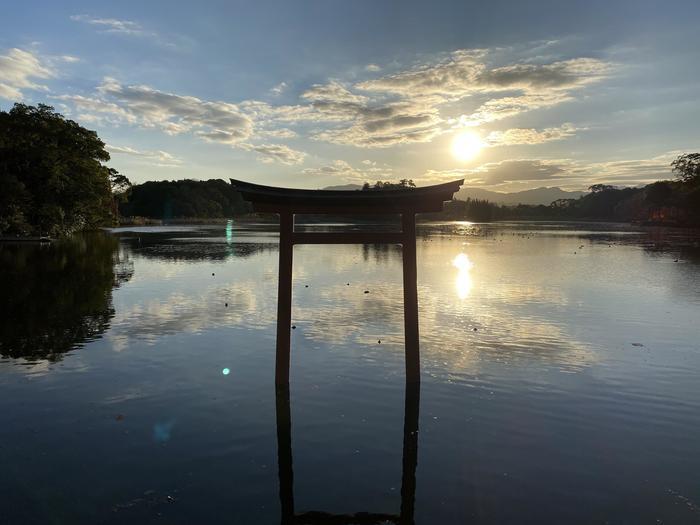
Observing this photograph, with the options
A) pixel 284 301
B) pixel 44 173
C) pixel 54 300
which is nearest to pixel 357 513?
pixel 284 301

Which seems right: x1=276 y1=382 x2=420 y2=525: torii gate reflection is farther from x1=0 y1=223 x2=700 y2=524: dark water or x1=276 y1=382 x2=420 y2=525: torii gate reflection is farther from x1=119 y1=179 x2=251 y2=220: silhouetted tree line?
x1=119 y1=179 x2=251 y2=220: silhouetted tree line

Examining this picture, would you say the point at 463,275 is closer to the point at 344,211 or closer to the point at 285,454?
the point at 344,211

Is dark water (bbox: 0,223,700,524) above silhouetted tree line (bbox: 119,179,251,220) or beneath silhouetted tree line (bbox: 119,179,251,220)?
beneath

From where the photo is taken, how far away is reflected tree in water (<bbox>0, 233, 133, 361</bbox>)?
14008mm

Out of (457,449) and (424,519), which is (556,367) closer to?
(457,449)

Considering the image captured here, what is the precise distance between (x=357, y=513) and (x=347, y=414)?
304 centimetres

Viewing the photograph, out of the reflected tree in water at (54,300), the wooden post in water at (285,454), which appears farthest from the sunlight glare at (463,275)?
the reflected tree in water at (54,300)

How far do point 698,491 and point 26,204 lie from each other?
199 feet

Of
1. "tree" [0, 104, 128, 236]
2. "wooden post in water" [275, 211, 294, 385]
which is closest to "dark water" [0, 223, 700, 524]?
"wooden post in water" [275, 211, 294, 385]

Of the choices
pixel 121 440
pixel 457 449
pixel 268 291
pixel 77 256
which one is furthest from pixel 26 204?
pixel 457 449

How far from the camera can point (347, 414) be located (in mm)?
9234

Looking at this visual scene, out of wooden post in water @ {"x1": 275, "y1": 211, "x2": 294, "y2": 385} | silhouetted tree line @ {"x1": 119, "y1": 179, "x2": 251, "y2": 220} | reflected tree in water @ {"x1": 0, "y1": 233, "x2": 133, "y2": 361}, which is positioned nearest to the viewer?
wooden post in water @ {"x1": 275, "y1": 211, "x2": 294, "y2": 385}

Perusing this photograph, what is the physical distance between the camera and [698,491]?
6680 mm

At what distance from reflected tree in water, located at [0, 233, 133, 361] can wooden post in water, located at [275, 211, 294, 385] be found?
6173mm
